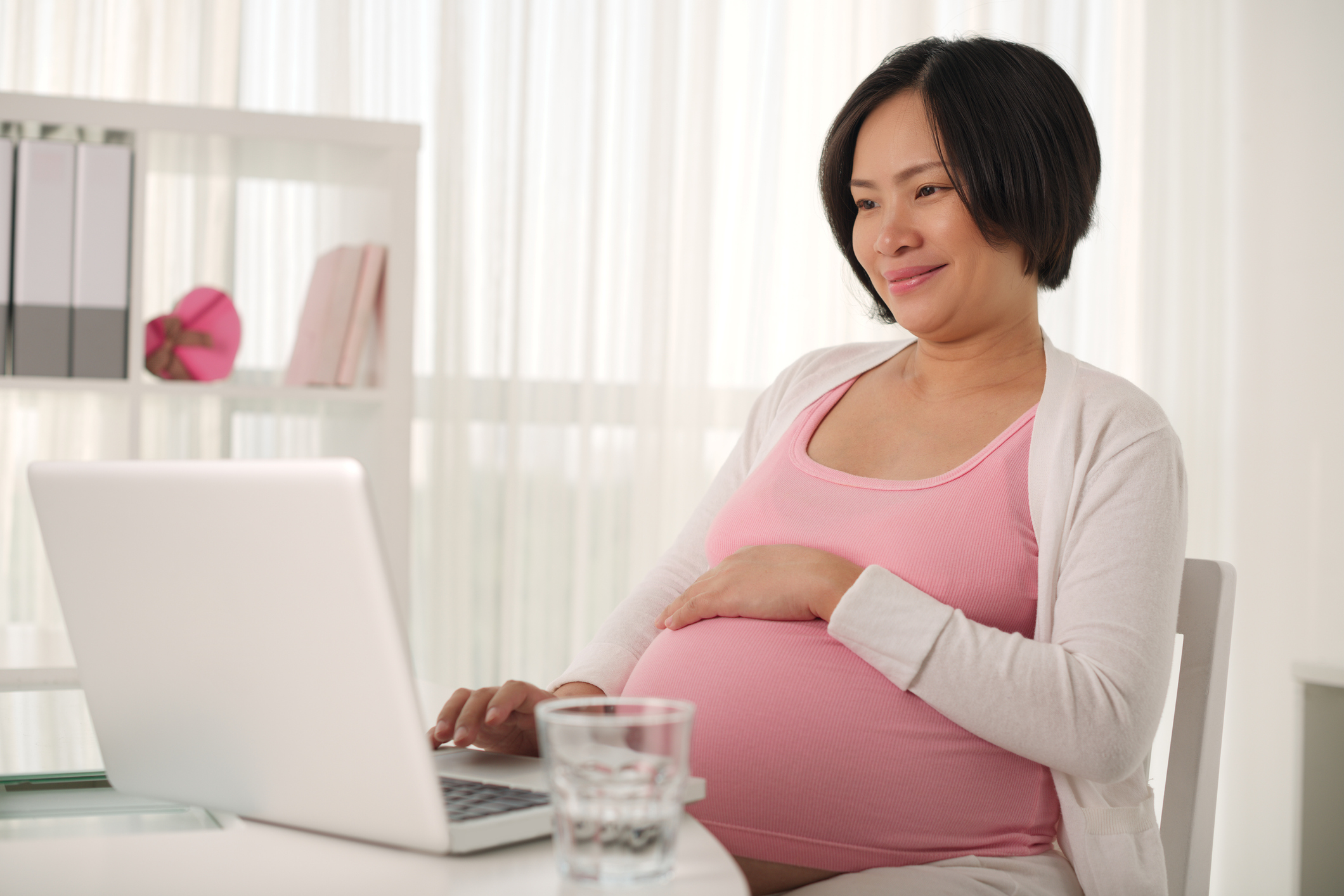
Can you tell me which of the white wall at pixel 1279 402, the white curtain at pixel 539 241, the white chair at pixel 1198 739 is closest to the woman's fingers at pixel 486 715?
the white chair at pixel 1198 739

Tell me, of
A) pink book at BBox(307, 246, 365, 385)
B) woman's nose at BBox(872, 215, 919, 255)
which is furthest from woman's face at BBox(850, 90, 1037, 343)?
pink book at BBox(307, 246, 365, 385)

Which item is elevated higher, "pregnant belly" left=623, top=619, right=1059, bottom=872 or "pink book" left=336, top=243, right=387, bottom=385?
"pink book" left=336, top=243, right=387, bottom=385

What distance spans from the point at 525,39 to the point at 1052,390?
1752 mm

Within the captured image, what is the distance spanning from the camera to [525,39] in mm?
2549

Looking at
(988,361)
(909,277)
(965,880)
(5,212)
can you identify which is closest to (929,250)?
(909,277)

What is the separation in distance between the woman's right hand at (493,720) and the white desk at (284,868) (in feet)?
0.77

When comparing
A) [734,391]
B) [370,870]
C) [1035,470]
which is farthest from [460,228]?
[370,870]

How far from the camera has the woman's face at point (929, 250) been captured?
1.22 meters

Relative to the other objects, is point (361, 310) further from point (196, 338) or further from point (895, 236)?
point (895, 236)

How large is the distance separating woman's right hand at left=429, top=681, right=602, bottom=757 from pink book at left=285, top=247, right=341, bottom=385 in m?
1.30

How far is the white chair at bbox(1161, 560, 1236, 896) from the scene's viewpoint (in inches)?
42.1

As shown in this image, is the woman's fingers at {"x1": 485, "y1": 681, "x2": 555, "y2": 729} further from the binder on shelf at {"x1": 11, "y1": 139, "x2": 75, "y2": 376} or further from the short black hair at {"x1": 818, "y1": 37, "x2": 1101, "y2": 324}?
the binder on shelf at {"x1": 11, "y1": 139, "x2": 75, "y2": 376}

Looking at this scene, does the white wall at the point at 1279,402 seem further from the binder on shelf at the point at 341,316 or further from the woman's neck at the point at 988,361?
the binder on shelf at the point at 341,316

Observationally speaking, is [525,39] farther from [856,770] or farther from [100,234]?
[856,770]
